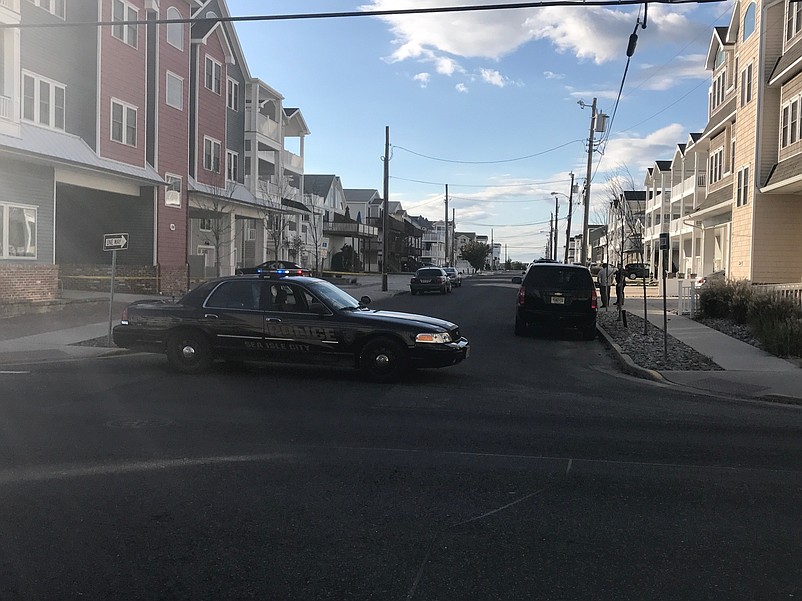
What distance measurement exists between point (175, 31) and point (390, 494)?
29563mm

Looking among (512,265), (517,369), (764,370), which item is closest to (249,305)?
(517,369)

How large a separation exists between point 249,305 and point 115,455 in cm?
488

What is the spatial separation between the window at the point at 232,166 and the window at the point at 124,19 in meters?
10.4

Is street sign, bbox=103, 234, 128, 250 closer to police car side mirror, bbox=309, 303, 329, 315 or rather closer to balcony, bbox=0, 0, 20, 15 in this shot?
police car side mirror, bbox=309, 303, 329, 315

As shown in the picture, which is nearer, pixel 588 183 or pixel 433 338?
pixel 433 338

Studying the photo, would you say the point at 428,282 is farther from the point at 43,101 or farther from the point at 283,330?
the point at 283,330

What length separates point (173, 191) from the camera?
98.0 ft

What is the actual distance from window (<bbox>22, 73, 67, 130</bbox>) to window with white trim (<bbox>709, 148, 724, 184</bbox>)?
25.4m

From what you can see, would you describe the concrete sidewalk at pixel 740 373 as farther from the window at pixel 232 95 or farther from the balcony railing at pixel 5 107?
the window at pixel 232 95

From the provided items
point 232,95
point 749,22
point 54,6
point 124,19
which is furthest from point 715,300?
point 232,95

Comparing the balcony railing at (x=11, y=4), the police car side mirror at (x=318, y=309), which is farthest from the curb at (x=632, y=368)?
the balcony railing at (x=11, y=4)

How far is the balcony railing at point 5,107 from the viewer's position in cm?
1970

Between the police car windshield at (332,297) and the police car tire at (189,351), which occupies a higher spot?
the police car windshield at (332,297)

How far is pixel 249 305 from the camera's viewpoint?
11.4 metres
